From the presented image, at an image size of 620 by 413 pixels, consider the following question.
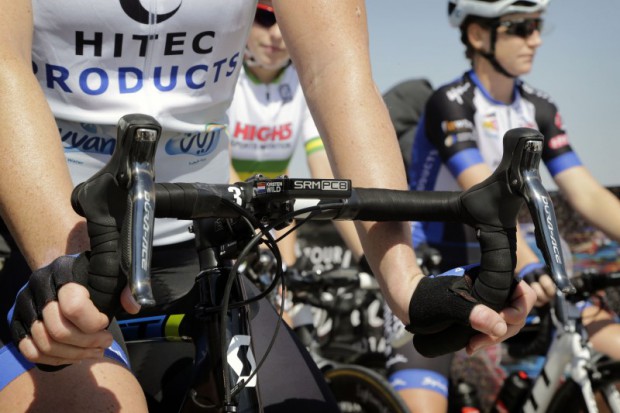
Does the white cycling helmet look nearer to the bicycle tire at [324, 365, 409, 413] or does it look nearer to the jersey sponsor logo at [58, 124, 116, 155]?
the bicycle tire at [324, 365, 409, 413]

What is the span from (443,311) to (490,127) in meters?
3.88

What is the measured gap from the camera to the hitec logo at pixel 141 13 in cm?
217

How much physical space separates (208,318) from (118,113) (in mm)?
599

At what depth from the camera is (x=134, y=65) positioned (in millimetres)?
2260

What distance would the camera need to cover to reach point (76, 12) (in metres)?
2.12

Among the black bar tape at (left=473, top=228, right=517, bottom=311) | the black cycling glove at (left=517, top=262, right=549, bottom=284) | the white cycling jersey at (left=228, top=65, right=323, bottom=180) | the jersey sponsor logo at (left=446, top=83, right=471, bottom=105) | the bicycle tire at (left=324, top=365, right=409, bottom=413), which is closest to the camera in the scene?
the black bar tape at (left=473, top=228, right=517, bottom=311)

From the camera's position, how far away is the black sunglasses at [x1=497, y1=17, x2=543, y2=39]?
564cm

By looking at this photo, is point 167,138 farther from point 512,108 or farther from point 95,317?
point 512,108

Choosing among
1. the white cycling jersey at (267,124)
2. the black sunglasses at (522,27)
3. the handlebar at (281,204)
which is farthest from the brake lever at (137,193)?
the black sunglasses at (522,27)

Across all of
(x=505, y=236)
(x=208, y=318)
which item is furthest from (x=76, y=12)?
(x=505, y=236)

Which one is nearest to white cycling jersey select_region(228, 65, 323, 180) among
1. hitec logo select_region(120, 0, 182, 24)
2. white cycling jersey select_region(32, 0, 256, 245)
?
white cycling jersey select_region(32, 0, 256, 245)

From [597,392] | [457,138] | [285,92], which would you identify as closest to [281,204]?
[597,392]

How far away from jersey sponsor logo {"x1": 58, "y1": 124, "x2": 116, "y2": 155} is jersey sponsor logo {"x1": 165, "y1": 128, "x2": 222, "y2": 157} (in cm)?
15

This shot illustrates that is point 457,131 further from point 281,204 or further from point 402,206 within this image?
point 281,204
